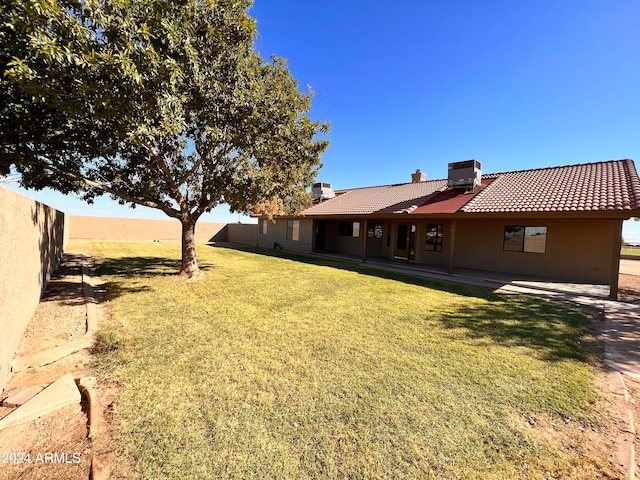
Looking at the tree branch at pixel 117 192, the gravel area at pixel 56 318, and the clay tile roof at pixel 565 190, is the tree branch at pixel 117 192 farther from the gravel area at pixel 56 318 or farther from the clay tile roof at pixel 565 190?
the clay tile roof at pixel 565 190

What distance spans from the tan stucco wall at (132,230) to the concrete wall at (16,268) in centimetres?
2080

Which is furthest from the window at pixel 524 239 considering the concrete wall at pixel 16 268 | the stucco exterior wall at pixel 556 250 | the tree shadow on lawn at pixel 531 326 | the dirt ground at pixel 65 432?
the concrete wall at pixel 16 268

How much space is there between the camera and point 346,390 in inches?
131

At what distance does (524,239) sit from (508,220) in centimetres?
96

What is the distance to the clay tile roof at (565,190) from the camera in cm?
854

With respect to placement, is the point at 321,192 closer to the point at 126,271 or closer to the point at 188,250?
the point at 188,250

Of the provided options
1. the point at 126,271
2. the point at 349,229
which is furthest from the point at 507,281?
the point at 126,271

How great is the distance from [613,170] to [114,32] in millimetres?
16175

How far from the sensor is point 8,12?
4.33 metres

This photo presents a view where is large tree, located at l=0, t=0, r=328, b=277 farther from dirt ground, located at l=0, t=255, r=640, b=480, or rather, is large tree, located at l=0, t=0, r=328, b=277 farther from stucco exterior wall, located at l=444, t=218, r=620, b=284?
stucco exterior wall, located at l=444, t=218, r=620, b=284

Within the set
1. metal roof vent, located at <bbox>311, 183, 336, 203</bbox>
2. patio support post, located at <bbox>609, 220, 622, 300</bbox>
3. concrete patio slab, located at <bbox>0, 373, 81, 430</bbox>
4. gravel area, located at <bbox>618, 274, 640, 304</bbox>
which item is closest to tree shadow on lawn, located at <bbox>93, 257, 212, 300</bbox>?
concrete patio slab, located at <bbox>0, 373, 81, 430</bbox>

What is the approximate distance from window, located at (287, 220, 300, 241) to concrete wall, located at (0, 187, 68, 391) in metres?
14.2

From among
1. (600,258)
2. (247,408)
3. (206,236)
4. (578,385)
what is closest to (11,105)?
(247,408)

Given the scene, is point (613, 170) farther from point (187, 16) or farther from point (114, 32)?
point (114, 32)
